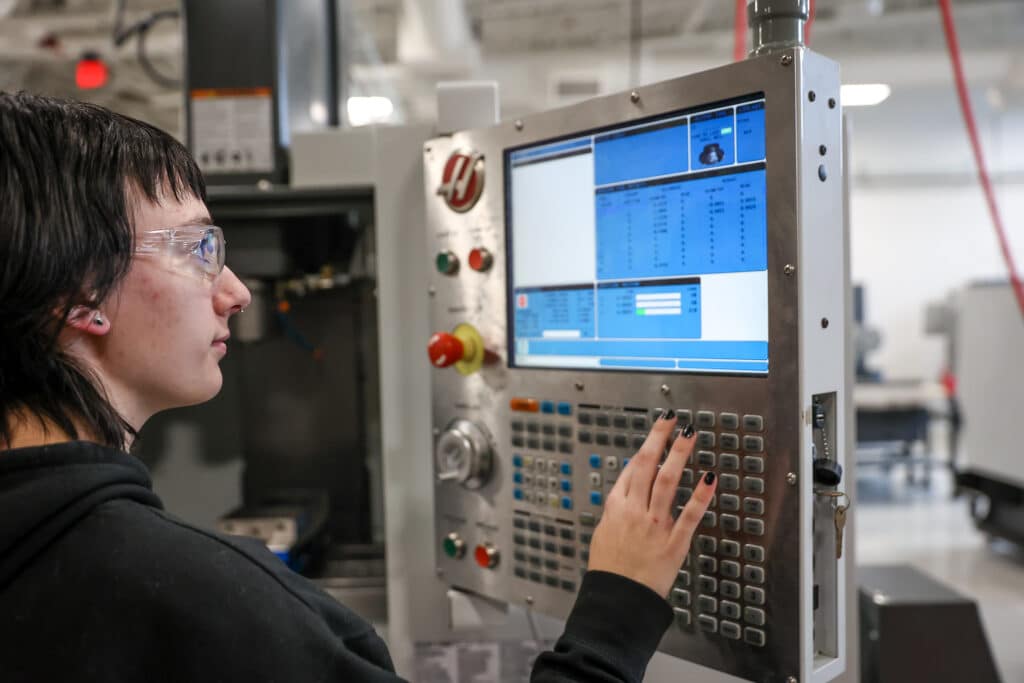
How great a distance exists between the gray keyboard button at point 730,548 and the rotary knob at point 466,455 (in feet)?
1.06

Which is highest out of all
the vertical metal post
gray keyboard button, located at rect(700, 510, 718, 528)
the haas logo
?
the vertical metal post

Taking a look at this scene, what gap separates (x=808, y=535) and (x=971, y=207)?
6.88 metres

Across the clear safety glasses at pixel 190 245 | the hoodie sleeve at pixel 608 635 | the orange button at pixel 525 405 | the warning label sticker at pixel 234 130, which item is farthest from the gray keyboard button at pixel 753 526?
the warning label sticker at pixel 234 130

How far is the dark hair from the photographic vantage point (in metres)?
0.52

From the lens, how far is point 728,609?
0.72 m

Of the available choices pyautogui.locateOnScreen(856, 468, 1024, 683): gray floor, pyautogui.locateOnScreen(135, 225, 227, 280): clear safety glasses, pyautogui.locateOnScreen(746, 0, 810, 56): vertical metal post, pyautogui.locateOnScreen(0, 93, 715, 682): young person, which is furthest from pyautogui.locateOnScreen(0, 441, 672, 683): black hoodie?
pyautogui.locateOnScreen(856, 468, 1024, 683): gray floor

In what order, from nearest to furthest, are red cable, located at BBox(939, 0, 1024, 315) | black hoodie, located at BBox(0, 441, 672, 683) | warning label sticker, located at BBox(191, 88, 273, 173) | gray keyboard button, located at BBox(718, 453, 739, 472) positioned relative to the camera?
black hoodie, located at BBox(0, 441, 672, 683)
gray keyboard button, located at BBox(718, 453, 739, 472)
red cable, located at BBox(939, 0, 1024, 315)
warning label sticker, located at BBox(191, 88, 273, 173)

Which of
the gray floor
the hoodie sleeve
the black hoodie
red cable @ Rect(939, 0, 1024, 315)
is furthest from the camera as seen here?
the gray floor

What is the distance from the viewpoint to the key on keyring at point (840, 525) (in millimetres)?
679

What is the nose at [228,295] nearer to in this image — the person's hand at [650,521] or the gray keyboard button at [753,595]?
the person's hand at [650,521]

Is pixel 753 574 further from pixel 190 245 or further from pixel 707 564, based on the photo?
pixel 190 245

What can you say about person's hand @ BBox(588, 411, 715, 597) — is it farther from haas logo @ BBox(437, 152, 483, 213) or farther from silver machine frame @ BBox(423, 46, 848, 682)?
haas logo @ BBox(437, 152, 483, 213)

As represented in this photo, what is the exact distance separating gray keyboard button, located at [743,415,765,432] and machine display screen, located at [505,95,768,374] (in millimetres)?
45

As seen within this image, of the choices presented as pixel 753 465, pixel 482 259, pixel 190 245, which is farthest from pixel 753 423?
pixel 190 245
